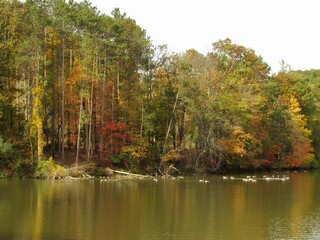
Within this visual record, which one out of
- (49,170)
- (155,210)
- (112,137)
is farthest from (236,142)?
(155,210)

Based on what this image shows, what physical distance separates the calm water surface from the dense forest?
7.38 m

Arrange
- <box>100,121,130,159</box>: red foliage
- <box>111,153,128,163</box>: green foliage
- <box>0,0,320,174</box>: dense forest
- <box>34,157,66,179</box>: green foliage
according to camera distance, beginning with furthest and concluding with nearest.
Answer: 1. <box>111,153,128,163</box>: green foliage
2. <box>100,121,130,159</box>: red foliage
3. <box>0,0,320,174</box>: dense forest
4. <box>34,157,66,179</box>: green foliage

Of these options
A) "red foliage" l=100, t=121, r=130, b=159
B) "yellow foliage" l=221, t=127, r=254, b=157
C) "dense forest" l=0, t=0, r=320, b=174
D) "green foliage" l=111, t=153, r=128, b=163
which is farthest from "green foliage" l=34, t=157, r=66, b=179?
"yellow foliage" l=221, t=127, r=254, b=157

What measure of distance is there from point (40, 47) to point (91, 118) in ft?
30.6

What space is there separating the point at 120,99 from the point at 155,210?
85.5ft

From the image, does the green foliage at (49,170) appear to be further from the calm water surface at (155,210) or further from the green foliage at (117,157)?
the green foliage at (117,157)

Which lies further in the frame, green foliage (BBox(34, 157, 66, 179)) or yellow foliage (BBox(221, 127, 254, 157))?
yellow foliage (BBox(221, 127, 254, 157))

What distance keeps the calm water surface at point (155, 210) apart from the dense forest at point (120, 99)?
7.38m

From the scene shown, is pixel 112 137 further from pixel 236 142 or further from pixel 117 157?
pixel 236 142

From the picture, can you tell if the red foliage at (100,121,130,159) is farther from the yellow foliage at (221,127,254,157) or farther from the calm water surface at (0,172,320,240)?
the yellow foliage at (221,127,254,157)

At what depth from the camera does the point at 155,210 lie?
28.8m

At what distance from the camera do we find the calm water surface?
22.4 metres

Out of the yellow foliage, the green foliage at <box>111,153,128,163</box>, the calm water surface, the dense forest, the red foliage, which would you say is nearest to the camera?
the calm water surface

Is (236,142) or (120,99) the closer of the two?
(120,99)
